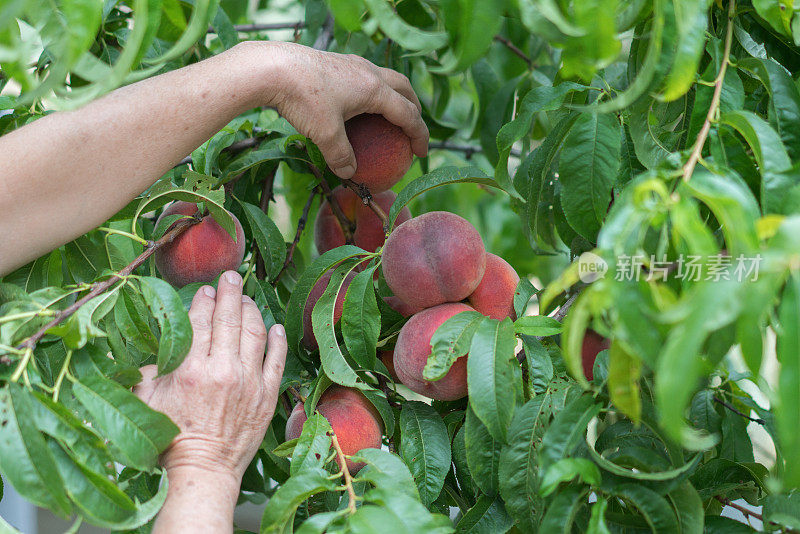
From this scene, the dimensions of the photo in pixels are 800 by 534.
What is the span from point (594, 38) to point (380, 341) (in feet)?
1.88

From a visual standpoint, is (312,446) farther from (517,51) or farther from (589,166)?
(517,51)

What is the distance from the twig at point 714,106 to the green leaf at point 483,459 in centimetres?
36

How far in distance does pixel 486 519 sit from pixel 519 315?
0.81 ft

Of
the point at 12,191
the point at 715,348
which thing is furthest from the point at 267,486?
the point at 715,348

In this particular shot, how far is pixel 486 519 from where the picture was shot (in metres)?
0.77

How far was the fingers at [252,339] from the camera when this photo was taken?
853mm

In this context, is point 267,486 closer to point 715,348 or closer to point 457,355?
point 457,355

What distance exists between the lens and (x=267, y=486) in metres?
1.28

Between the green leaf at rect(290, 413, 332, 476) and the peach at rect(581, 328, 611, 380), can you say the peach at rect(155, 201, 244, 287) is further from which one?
the peach at rect(581, 328, 611, 380)

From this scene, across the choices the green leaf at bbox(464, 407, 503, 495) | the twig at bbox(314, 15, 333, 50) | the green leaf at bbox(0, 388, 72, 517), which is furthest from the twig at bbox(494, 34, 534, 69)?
the green leaf at bbox(0, 388, 72, 517)

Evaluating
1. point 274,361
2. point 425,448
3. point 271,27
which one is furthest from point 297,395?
point 271,27

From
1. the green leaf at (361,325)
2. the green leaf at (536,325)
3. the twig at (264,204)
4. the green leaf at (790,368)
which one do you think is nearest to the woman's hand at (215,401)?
the green leaf at (361,325)

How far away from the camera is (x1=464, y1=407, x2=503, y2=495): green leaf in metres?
0.77

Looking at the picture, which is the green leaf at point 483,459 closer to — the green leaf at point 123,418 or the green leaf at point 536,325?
the green leaf at point 536,325
